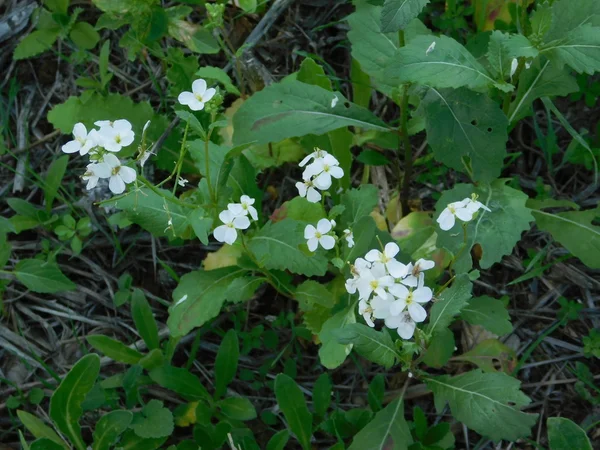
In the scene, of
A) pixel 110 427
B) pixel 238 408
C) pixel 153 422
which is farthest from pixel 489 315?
pixel 110 427

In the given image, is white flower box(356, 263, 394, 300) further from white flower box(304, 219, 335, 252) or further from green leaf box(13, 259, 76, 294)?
green leaf box(13, 259, 76, 294)

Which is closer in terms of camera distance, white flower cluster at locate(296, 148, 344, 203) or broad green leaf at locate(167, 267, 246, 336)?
white flower cluster at locate(296, 148, 344, 203)

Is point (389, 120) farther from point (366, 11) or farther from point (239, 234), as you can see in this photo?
point (239, 234)

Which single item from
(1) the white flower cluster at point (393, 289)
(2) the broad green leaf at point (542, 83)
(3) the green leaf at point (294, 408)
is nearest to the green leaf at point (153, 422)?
(3) the green leaf at point (294, 408)

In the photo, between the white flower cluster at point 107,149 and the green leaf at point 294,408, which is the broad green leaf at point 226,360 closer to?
the green leaf at point 294,408

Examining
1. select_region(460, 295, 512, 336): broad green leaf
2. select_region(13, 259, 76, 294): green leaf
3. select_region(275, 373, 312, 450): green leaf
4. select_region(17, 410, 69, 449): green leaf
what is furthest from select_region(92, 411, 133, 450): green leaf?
select_region(460, 295, 512, 336): broad green leaf
